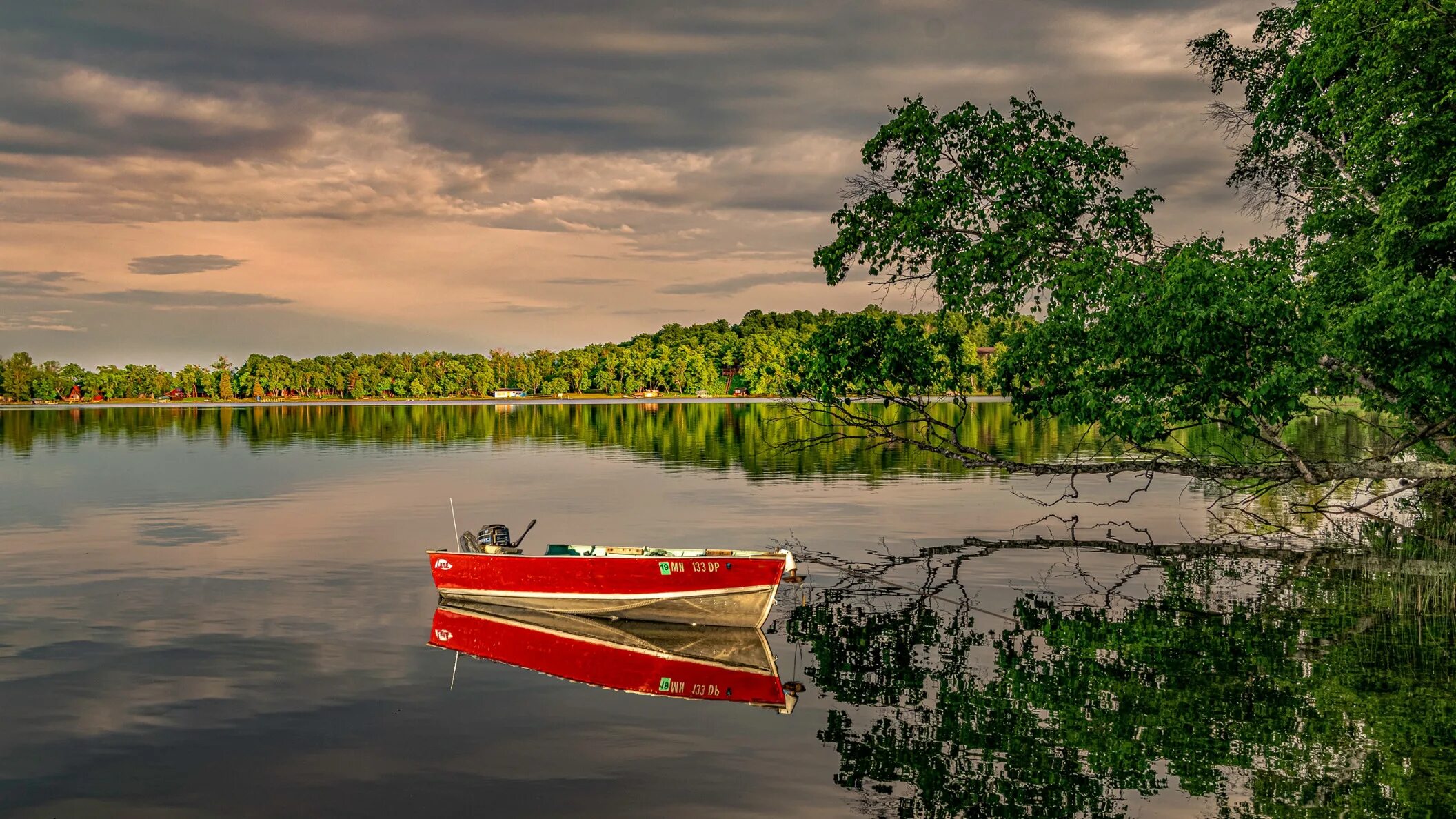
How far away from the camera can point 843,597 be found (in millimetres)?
27609

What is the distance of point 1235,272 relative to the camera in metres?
23.1

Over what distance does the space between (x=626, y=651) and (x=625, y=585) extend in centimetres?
208

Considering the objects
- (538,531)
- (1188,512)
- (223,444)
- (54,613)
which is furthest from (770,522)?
(223,444)

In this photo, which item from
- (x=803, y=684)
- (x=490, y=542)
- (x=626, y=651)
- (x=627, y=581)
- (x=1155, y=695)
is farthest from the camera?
(x=490, y=542)

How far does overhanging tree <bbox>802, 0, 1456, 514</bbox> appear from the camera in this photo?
21.6 m

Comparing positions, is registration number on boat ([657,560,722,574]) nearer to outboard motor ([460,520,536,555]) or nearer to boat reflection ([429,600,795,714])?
boat reflection ([429,600,795,714])

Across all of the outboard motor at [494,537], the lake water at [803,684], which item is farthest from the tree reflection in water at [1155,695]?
the outboard motor at [494,537]

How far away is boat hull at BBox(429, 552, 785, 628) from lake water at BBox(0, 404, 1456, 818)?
4.23 feet

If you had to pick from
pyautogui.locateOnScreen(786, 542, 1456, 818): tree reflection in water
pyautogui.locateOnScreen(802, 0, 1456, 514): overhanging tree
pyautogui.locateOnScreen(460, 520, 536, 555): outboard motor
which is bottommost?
pyautogui.locateOnScreen(786, 542, 1456, 818): tree reflection in water

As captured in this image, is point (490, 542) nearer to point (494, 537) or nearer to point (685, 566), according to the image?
point (494, 537)

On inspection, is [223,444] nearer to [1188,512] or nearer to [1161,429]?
[1188,512]

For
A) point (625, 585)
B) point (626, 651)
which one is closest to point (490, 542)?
point (625, 585)

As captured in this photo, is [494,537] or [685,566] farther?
[494,537]

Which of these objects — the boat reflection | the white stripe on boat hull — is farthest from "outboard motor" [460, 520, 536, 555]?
the boat reflection
